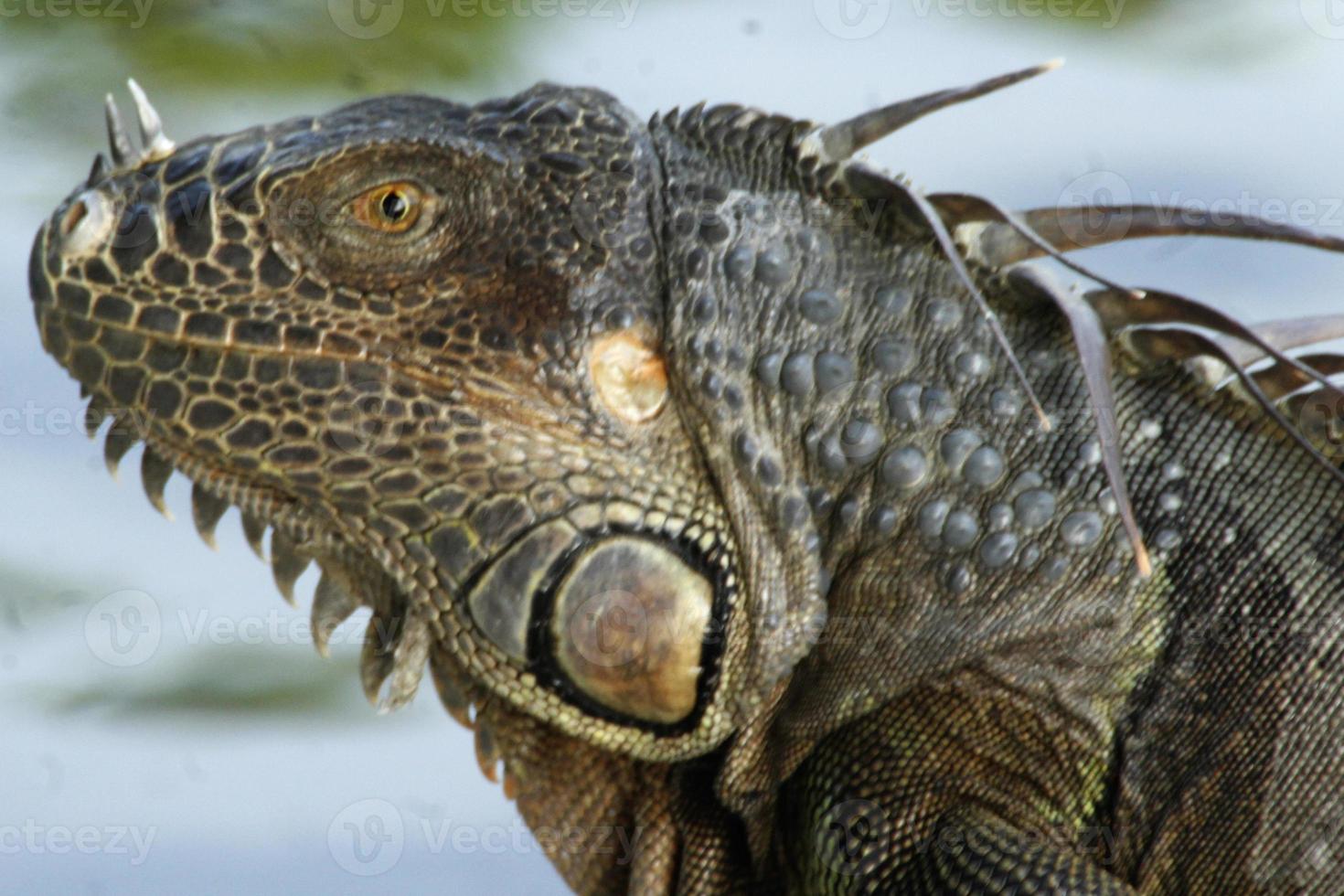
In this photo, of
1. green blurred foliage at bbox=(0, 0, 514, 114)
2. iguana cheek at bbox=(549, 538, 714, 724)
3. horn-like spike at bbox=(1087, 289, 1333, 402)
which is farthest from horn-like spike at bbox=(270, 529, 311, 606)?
green blurred foliage at bbox=(0, 0, 514, 114)

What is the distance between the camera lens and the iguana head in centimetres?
211

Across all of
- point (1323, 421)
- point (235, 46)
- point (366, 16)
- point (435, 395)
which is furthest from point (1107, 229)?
point (235, 46)

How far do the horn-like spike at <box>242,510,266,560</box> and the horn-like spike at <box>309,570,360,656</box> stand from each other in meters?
0.12

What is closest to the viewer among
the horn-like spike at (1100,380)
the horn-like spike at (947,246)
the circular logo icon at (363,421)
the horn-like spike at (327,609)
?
the horn-like spike at (1100,380)

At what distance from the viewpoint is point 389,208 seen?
7.16 feet

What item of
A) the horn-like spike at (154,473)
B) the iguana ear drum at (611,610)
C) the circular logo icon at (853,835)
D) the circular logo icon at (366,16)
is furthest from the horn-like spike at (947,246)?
the circular logo icon at (366,16)

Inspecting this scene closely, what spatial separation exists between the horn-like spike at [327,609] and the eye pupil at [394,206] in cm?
62

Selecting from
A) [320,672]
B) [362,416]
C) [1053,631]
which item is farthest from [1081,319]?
[320,672]

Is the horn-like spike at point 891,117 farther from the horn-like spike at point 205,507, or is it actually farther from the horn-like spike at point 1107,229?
the horn-like spike at point 205,507

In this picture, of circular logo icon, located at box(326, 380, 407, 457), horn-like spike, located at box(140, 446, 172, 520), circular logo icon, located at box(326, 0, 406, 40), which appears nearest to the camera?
circular logo icon, located at box(326, 380, 407, 457)

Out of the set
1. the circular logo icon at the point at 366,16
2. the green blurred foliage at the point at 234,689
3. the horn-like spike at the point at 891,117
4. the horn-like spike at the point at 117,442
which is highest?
the circular logo icon at the point at 366,16

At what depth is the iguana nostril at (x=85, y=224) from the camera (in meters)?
2.15

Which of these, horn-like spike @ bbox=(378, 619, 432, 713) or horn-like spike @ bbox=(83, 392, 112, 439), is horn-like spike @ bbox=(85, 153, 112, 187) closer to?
horn-like spike @ bbox=(83, 392, 112, 439)

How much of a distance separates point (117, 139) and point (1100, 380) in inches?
64.8
